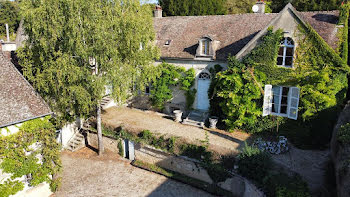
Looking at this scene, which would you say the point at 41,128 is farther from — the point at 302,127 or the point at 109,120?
the point at 302,127

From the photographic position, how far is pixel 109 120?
19.0 meters

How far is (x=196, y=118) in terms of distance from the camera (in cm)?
1870

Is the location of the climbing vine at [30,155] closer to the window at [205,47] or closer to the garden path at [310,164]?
the window at [205,47]

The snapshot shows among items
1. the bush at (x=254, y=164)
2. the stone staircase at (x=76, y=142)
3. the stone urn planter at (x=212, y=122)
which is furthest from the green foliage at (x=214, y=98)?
the stone staircase at (x=76, y=142)

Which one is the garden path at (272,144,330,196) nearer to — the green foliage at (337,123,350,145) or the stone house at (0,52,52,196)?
the green foliage at (337,123,350,145)

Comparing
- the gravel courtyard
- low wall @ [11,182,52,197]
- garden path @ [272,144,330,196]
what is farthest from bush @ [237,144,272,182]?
low wall @ [11,182,52,197]

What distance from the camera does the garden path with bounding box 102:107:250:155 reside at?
14938 mm

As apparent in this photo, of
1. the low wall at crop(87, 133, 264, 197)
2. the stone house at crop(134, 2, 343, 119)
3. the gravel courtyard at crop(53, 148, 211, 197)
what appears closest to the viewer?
the low wall at crop(87, 133, 264, 197)

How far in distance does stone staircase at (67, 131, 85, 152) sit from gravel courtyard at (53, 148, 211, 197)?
1.06 meters

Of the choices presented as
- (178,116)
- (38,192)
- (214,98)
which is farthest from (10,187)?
(214,98)

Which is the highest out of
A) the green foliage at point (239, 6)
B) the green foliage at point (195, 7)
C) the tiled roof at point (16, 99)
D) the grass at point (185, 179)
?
the green foliage at point (239, 6)

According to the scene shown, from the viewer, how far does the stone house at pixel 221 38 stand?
49.4ft

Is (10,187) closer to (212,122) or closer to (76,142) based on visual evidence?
(76,142)

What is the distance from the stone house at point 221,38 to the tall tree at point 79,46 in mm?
4843
